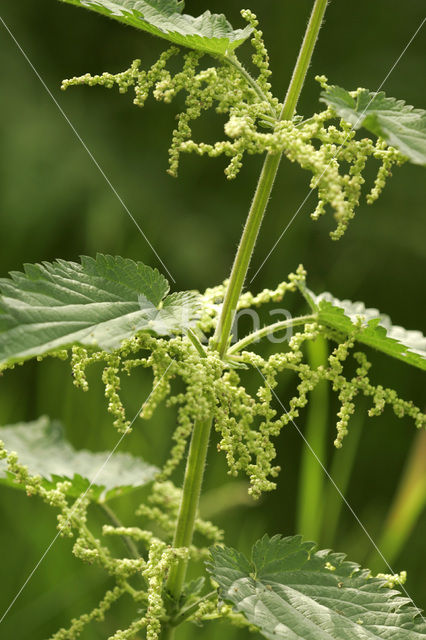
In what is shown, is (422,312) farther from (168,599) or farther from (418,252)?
(168,599)

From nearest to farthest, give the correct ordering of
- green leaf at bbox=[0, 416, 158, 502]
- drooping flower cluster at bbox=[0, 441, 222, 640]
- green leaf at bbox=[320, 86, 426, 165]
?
green leaf at bbox=[320, 86, 426, 165]
drooping flower cluster at bbox=[0, 441, 222, 640]
green leaf at bbox=[0, 416, 158, 502]

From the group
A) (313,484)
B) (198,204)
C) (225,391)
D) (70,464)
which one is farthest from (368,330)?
(198,204)

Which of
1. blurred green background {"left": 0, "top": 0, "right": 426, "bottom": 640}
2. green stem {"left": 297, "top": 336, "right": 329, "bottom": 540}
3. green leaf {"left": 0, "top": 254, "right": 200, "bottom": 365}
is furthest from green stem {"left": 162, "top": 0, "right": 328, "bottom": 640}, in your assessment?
blurred green background {"left": 0, "top": 0, "right": 426, "bottom": 640}

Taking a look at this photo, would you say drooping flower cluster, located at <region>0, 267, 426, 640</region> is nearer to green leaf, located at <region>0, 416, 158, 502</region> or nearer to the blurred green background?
green leaf, located at <region>0, 416, 158, 502</region>

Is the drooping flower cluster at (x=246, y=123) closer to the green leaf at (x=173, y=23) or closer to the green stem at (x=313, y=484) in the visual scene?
the green leaf at (x=173, y=23)

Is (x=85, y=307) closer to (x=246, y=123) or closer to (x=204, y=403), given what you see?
(x=204, y=403)

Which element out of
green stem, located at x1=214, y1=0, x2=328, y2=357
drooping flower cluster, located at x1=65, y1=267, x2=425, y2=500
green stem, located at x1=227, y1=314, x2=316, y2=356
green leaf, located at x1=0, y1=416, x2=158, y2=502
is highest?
green stem, located at x1=214, y1=0, x2=328, y2=357
